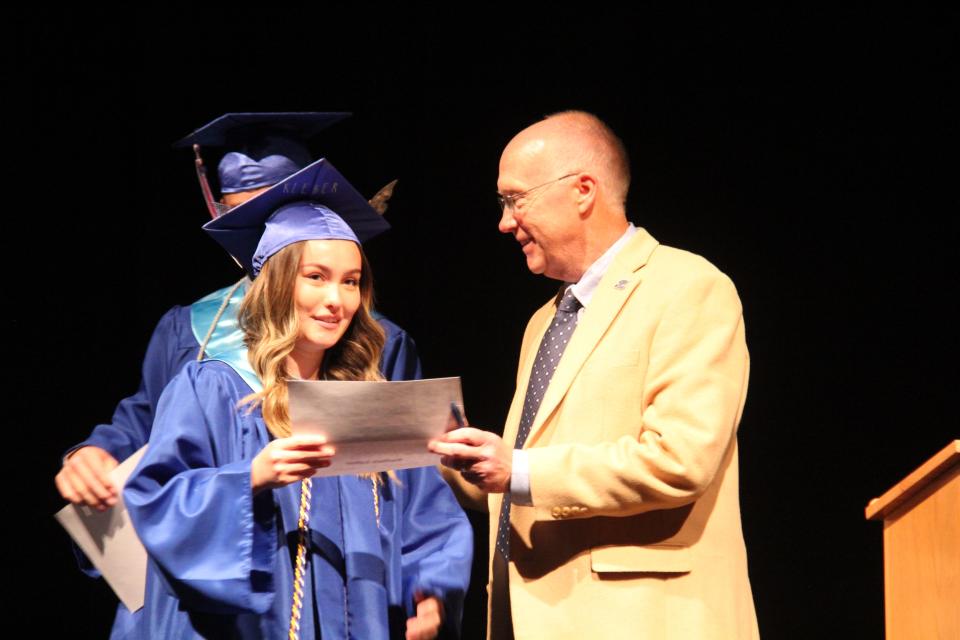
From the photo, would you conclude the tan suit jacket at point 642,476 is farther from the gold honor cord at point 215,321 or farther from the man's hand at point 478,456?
the gold honor cord at point 215,321

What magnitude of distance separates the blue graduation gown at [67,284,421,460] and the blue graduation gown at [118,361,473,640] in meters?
0.68

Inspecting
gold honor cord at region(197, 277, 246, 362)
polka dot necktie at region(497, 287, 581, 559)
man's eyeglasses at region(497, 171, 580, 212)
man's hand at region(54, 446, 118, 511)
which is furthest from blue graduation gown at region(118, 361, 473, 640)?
man's eyeglasses at region(497, 171, 580, 212)

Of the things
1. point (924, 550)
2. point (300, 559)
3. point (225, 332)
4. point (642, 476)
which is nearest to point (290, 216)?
point (225, 332)

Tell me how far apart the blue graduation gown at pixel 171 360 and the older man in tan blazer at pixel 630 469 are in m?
0.59

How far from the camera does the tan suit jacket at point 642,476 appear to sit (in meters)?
2.60

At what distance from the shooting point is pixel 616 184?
10.3ft

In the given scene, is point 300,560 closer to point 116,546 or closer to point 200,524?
point 200,524

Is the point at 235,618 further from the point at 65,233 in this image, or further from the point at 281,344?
the point at 65,233

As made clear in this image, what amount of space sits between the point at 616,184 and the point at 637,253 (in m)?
0.28

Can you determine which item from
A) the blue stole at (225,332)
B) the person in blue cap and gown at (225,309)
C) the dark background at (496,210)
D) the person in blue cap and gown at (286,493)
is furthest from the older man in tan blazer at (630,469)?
the dark background at (496,210)

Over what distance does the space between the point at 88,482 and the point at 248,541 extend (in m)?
0.72

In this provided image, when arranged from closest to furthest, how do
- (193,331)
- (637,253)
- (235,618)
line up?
(235,618), (637,253), (193,331)

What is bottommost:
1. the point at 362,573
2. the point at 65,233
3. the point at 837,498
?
the point at 837,498

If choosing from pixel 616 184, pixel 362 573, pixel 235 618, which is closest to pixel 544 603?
pixel 362 573
